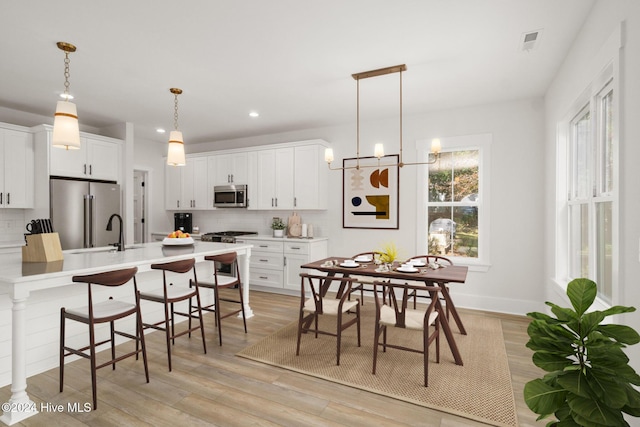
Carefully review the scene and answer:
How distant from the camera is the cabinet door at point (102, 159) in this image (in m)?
5.02

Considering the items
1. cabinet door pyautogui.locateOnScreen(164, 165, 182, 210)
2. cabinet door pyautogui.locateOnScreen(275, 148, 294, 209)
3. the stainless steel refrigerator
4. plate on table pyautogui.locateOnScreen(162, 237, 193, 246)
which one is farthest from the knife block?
cabinet door pyautogui.locateOnScreen(164, 165, 182, 210)

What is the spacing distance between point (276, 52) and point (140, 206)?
4929 mm

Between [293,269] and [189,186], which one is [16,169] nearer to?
[189,186]

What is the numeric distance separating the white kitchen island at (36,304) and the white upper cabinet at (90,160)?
2.13 metres

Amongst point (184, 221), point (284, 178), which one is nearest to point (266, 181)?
point (284, 178)

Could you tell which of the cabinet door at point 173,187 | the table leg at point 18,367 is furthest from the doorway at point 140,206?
the table leg at point 18,367

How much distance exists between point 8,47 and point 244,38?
6.68 feet

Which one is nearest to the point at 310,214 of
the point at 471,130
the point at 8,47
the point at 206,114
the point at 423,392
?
the point at 206,114

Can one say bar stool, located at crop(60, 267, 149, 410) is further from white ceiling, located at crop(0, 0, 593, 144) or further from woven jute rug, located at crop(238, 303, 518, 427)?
white ceiling, located at crop(0, 0, 593, 144)

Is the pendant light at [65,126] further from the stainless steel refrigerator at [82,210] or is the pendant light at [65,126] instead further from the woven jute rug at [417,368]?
the woven jute rug at [417,368]

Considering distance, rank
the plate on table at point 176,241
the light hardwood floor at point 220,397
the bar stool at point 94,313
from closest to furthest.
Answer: the light hardwood floor at point 220,397, the bar stool at point 94,313, the plate on table at point 176,241

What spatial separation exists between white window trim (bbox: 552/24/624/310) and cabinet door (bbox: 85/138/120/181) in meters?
5.91

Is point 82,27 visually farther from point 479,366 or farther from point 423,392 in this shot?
point 479,366

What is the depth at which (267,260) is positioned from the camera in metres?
5.53
